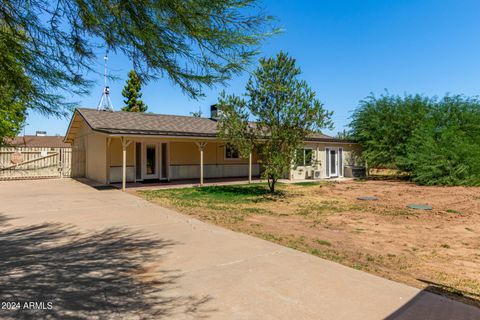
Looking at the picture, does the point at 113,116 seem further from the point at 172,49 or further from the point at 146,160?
the point at 172,49

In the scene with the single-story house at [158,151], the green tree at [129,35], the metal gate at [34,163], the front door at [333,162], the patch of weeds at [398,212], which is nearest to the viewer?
the green tree at [129,35]

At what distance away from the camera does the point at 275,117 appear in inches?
459

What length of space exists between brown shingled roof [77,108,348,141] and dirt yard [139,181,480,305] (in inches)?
128

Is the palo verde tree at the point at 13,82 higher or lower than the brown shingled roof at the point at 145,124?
lower

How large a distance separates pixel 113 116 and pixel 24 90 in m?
14.7

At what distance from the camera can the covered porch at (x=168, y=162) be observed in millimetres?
15812

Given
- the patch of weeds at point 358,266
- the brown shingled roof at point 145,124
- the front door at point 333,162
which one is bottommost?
the patch of weeds at point 358,266

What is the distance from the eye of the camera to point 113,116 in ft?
57.0

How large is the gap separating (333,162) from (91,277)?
19.7 metres

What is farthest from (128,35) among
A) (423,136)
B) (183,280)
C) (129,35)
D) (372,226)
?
(423,136)

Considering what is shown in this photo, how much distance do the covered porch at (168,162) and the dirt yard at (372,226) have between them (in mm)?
3671

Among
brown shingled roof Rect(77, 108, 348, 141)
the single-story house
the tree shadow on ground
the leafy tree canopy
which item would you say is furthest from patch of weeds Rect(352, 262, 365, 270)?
brown shingled roof Rect(77, 108, 348, 141)

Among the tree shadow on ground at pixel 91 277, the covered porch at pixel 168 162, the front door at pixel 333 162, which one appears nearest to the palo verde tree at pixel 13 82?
the tree shadow on ground at pixel 91 277

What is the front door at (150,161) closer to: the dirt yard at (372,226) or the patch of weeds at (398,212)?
the dirt yard at (372,226)
